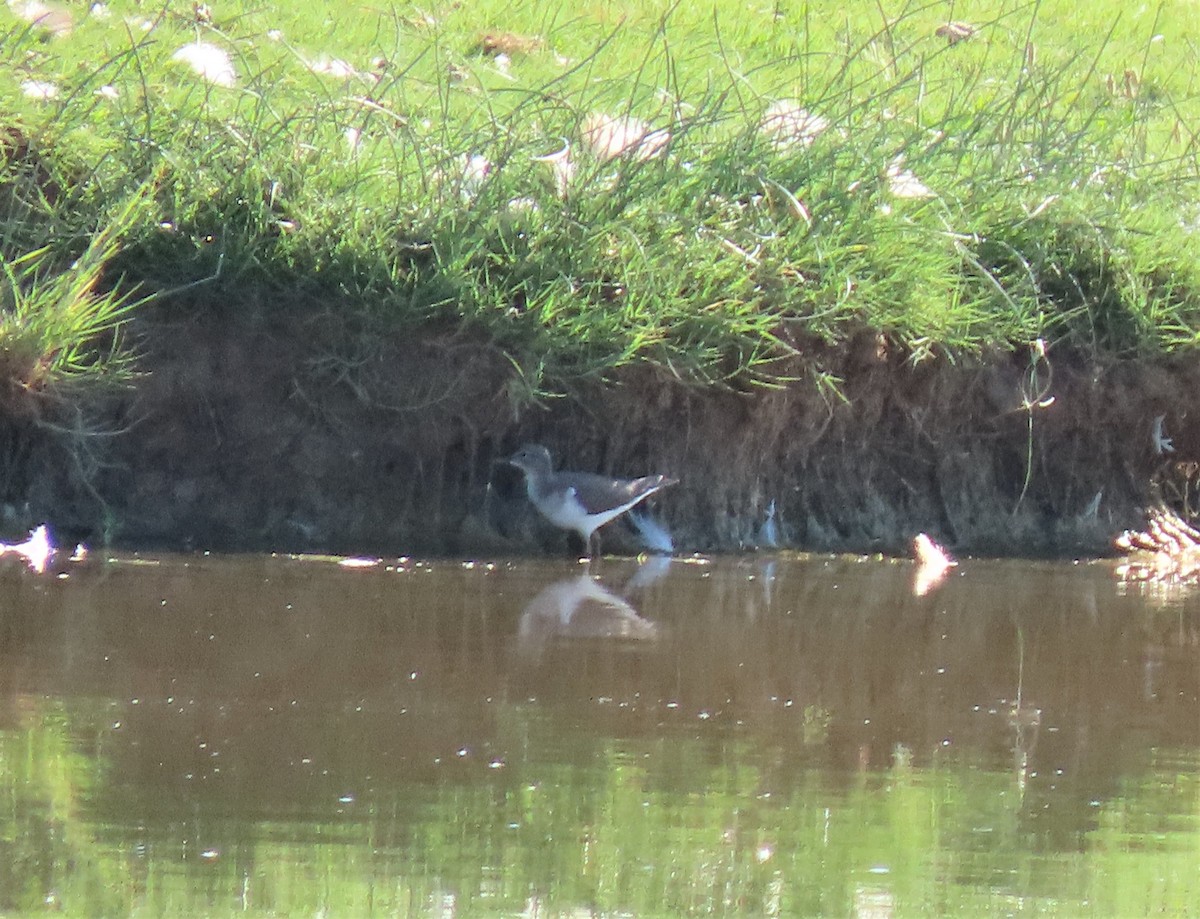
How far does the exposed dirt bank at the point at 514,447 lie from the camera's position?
20.4ft

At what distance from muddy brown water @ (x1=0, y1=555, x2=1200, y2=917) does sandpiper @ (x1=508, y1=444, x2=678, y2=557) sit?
0.36 meters

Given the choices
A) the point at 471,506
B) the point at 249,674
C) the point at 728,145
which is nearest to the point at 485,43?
the point at 728,145

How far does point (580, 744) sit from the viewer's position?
3.98 metres

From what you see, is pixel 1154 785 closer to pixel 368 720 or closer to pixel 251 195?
pixel 368 720

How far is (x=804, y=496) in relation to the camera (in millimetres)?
6895

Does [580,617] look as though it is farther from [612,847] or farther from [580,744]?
[612,847]

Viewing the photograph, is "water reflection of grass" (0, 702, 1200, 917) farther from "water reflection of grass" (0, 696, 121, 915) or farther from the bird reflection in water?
the bird reflection in water

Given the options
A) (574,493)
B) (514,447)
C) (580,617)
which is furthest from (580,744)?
(514,447)

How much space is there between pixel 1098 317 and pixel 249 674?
400 centimetres

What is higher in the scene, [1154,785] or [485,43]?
[485,43]

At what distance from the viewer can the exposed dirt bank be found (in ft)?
20.4

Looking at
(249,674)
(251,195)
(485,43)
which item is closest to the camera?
(249,674)

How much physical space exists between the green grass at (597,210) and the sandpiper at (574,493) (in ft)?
0.93

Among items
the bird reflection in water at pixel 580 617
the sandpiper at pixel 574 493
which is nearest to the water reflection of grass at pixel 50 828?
the bird reflection in water at pixel 580 617
